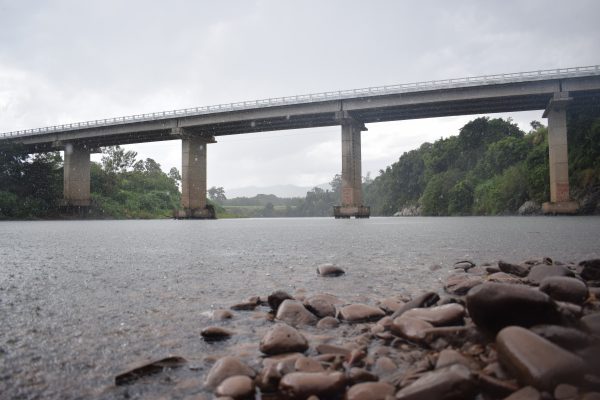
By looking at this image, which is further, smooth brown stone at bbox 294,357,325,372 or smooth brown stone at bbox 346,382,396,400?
smooth brown stone at bbox 294,357,325,372

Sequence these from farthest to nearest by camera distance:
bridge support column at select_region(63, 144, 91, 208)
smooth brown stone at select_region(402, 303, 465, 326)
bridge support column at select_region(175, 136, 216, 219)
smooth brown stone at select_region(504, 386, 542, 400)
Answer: bridge support column at select_region(63, 144, 91, 208)
bridge support column at select_region(175, 136, 216, 219)
smooth brown stone at select_region(402, 303, 465, 326)
smooth brown stone at select_region(504, 386, 542, 400)

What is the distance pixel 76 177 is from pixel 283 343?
203ft

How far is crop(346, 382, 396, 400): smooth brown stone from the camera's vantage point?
5.17ft

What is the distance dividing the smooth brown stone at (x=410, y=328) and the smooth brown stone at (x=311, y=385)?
0.68 metres

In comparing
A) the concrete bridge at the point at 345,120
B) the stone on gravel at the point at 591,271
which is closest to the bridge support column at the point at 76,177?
the concrete bridge at the point at 345,120

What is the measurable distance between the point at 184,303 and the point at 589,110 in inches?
2010

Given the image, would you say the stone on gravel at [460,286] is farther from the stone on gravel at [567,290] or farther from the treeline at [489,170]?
the treeline at [489,170]

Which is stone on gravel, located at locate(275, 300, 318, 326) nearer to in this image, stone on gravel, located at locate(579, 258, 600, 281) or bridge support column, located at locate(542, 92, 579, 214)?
stone on gravel, located at locate(579, 258, 600, 281)

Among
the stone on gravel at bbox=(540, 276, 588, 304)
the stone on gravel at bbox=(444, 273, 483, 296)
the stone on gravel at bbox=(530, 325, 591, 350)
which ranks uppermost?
the stone on gravel at bbox=(540, 276, 588, 304)

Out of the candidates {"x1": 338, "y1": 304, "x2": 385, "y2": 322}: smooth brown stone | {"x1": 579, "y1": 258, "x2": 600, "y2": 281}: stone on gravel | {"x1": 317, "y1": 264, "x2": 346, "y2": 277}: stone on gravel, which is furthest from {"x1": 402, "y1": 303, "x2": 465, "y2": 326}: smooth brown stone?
{"x1": 317, "y1": 264, "x2": 346, "y2": 277}: stone on gravel

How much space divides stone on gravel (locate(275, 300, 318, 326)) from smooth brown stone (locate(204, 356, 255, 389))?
33.9 inches

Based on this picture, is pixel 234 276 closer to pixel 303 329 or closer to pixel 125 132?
pixel 303 329

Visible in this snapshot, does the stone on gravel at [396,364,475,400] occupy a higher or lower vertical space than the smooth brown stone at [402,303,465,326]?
lower

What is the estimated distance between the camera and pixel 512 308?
6.63 feet
